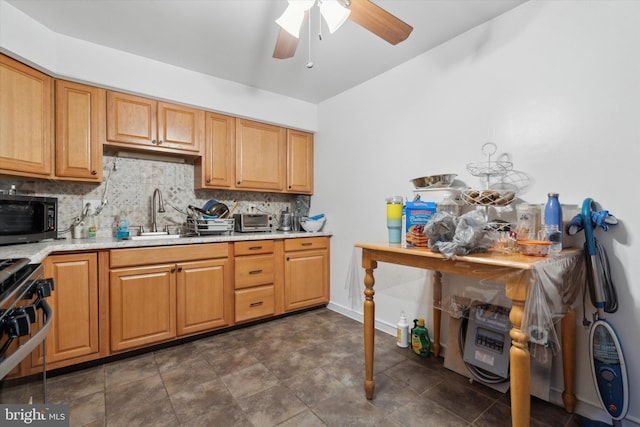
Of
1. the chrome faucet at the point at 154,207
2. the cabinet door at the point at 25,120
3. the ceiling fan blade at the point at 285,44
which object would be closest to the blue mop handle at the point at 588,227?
the ceiling fan blade at the point at 285,44

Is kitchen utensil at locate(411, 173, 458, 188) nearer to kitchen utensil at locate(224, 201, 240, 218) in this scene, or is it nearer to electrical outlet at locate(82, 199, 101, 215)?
kitchen utensil at locate(224, 201, 240, 218)

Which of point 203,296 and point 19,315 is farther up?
point 19,315

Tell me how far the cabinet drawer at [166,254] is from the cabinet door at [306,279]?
71 centimetres

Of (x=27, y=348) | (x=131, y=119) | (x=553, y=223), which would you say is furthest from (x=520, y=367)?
(x=131, y=119)

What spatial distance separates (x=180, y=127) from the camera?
2627mm

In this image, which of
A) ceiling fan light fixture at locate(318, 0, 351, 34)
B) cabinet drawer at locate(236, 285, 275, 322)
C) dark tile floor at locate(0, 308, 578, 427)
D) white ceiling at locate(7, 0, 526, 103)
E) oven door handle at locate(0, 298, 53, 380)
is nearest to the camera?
oven door handle at locate(0, 298, 53, 380)

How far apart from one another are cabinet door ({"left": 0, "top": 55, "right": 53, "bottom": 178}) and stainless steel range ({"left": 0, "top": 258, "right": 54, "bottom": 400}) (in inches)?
49.0

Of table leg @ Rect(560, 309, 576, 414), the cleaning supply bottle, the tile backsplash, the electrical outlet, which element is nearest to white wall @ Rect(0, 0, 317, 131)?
the tile backsplash

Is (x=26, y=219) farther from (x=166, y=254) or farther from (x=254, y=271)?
(x=254, y=271)

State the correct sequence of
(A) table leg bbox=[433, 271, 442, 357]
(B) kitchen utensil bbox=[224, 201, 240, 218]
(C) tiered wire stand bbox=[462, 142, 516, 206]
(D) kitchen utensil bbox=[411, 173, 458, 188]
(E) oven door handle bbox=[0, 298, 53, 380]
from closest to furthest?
(E) oven door handle bbox=[0, 298, 53, 380], (C) tiered wire stand bbox=[462, 142, 516, 206], (D) kitchen utensil bbox=[411, 173, 458, 188], (A) table leg bbox=[433, 271, 442, 357], (B) kitchen utensil bbox=[224, 201, 240, 218]

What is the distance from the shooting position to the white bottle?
91.1 inches

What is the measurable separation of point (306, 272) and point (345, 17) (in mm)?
2345

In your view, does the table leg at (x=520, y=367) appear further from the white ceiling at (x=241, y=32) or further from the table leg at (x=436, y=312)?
the white ceiling at (x=241, y=32)

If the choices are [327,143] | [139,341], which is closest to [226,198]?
[327,143]
